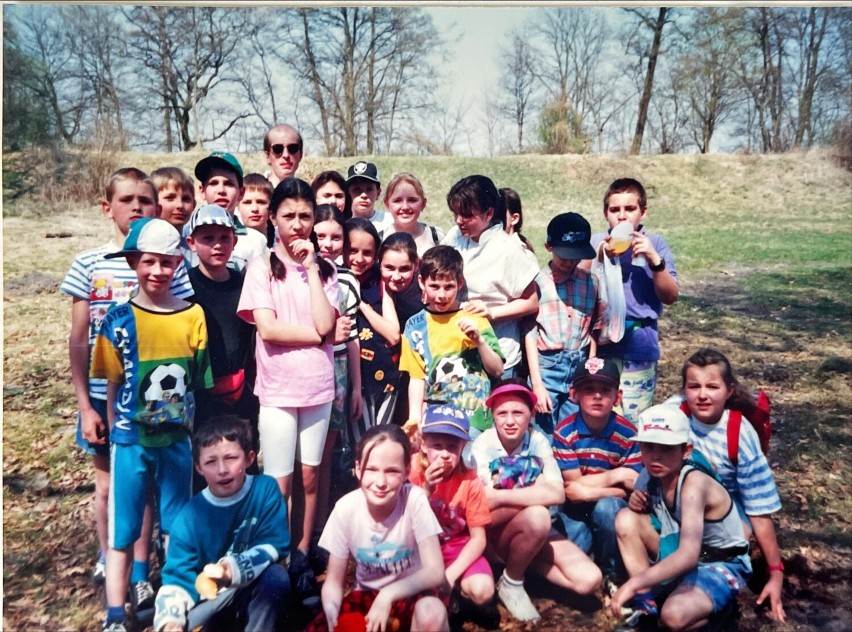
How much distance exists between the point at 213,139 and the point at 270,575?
2.15m

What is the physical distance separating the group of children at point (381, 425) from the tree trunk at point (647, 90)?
0.67 meters

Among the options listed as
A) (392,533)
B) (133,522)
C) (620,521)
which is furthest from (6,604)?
(620,521)

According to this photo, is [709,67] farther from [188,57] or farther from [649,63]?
[188,57]

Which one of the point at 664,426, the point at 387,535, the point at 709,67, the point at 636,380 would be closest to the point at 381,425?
the point at 387,535

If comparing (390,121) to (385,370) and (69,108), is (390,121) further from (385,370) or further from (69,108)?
(69,108)

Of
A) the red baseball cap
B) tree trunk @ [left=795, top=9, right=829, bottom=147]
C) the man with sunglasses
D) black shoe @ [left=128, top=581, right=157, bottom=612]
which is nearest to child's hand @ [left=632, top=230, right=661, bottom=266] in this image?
the red baseball cap

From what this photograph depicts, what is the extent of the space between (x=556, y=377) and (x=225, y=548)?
1704 millimetres

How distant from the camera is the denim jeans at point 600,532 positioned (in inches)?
125

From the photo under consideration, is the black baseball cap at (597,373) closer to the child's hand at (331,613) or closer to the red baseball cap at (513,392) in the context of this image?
the red baseball cap at (513,392)

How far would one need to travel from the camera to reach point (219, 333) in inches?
121

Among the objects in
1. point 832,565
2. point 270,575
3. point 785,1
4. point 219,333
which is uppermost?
point 785,1

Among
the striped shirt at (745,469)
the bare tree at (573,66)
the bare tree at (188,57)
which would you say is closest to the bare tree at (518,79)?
the bare tree at (573,66)

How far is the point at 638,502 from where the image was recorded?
3143 mm

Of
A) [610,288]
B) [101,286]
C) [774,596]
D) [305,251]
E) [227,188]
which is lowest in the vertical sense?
[774,596]
